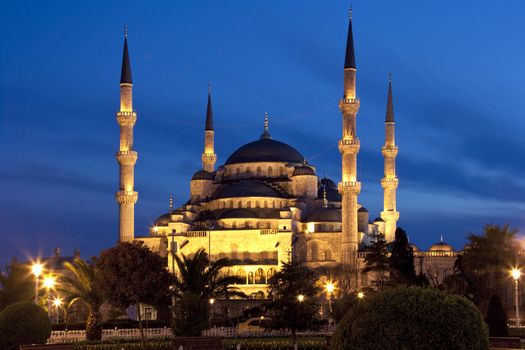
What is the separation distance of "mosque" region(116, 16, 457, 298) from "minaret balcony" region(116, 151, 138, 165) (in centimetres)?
8

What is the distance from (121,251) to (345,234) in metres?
31.7

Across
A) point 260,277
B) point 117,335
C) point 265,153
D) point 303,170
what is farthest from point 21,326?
point 265,153

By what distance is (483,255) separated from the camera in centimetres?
4366

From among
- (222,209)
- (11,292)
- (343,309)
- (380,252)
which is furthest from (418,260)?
(11,292)

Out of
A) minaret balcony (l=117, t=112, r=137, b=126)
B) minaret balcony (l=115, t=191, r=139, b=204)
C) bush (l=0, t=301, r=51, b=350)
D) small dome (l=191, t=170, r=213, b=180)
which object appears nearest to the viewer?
bush (l=0, t=301, r=51, b=350)

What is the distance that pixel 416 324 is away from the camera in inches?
615

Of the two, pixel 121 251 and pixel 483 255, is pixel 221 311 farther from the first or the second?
pixel 121 251

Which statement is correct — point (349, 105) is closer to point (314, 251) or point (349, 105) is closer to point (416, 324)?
point (314, 251)

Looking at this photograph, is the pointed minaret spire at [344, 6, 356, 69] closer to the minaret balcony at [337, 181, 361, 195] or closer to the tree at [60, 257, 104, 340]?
the minaret balcony at [337, 181, 361, 195]

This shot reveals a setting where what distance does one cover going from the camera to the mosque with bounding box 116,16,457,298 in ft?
193

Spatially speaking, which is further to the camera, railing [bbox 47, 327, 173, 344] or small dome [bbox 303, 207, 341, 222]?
small dome [bbox 303, 207, 341, 222]

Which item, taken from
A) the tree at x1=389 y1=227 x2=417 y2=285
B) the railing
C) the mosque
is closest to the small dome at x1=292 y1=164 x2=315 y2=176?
the mosque

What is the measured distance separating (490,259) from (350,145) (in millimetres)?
16479

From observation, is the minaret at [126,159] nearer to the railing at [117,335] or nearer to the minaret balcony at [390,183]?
the minaret balcony at [390,183]
